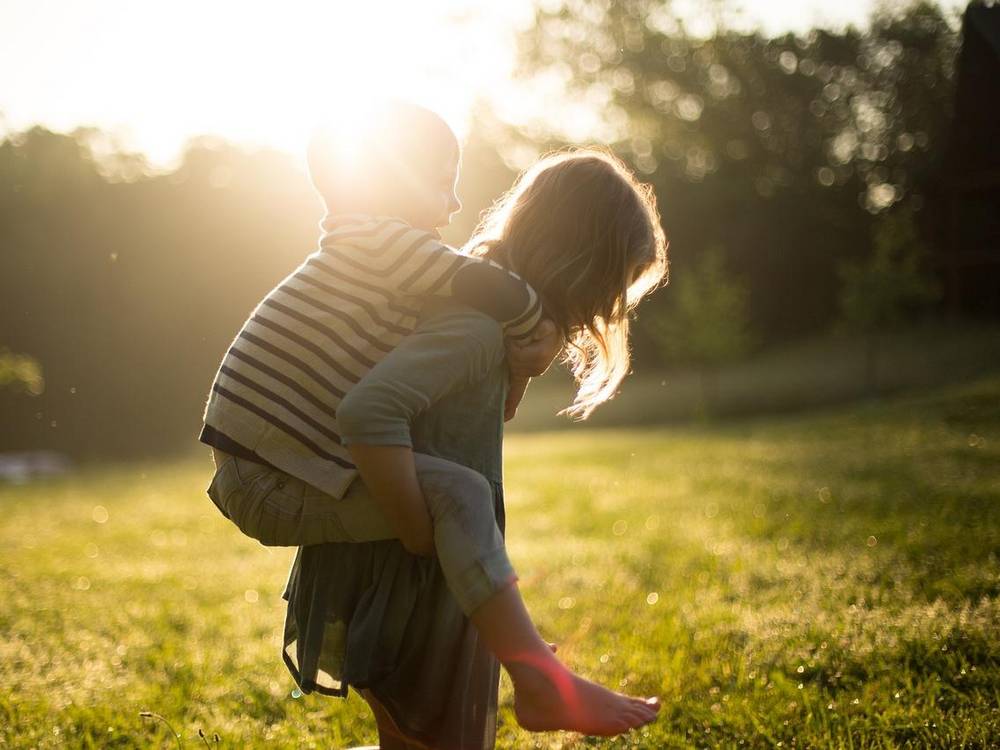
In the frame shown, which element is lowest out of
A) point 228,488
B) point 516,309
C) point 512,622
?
point 512,622

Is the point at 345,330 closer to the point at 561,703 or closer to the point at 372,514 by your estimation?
the point at 372,514

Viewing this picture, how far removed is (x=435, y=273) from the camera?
1899 millimetres

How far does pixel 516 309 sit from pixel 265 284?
20.1 meters

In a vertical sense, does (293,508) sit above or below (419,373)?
below

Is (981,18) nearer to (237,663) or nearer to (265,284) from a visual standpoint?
(265,284)

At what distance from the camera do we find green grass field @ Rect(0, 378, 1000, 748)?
305cm

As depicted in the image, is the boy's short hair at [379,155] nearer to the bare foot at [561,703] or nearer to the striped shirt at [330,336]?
the striped shirt at [330,336]

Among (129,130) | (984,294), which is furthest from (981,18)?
(129,130)

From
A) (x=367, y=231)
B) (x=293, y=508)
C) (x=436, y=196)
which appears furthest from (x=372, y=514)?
(x=436, y=196)

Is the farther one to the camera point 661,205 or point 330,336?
point 661,205

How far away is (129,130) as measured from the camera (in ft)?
83.7

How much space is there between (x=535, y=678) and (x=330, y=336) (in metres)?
0.80

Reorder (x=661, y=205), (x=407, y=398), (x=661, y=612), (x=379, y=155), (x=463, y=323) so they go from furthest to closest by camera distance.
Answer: (x=661, y=205) < (x=661, y=612) < (x=379, y=155) < (x=463, y=323) < (x=407, y=398)

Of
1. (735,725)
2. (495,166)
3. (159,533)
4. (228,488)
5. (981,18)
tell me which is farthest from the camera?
(495,166)
